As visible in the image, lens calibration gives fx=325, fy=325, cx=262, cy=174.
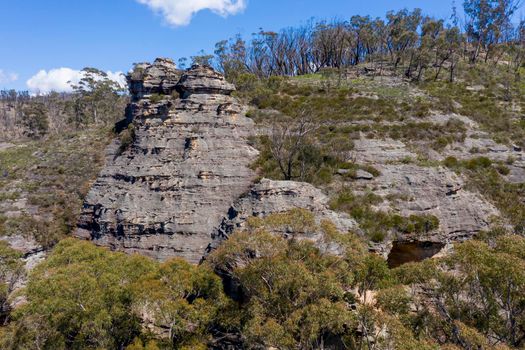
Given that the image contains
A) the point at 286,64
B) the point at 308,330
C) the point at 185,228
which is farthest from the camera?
the point at 286,64

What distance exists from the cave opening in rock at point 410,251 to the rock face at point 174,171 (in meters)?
14.1

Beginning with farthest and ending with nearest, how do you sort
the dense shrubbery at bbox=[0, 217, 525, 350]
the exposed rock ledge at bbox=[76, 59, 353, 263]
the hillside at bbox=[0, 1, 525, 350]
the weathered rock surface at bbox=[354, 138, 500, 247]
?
the weathered rock surface at bbox=[354, 138, 500, 247] < the exposed rock ledge at bbox=[76, 59, 353, 263] < the hillside at bbox=[0, 1, 525, 350] < the dense shrubbery at bbox=[0, 217, 525, 350]

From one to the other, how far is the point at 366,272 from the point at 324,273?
3301 millimetres

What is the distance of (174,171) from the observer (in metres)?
31.3

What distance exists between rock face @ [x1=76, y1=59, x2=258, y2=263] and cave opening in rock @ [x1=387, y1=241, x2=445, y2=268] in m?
14.1

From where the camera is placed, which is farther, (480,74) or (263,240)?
(480,74)

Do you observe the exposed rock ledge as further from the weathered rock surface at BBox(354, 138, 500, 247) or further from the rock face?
the weathered rock surface at BBox(354, 138, 500, 247)

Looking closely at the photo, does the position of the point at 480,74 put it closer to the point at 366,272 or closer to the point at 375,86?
the point at 375,86

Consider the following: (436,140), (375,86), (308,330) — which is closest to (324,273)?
(308,330)

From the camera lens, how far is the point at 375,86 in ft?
180

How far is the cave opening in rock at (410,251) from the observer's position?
87.9ft

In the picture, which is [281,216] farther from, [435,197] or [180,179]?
[435,197]

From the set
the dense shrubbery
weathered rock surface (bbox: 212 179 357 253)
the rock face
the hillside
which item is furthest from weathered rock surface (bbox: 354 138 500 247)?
the rock face

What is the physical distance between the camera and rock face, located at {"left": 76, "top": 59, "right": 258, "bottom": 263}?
92.3 ft
